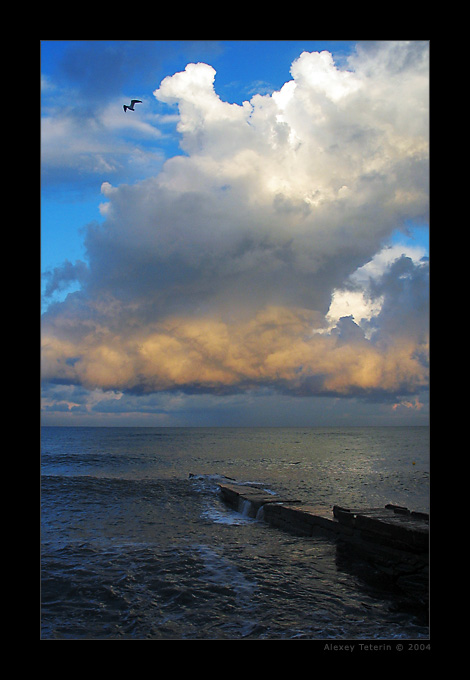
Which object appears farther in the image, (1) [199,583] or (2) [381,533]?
(2) [381,533]

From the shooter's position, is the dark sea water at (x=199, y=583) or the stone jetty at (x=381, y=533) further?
the stone jetty at (x=381, y=533)

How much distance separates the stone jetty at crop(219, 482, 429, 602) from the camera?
31.3 ft

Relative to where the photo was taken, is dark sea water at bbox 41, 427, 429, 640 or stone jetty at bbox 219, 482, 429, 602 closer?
dark sea water at bbox 41, 427, 429, 640

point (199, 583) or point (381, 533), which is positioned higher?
point (381, 533)

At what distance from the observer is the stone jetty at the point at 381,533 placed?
955 centimetres

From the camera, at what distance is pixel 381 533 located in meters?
10.8
